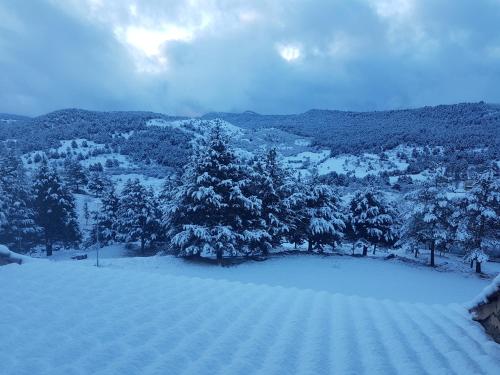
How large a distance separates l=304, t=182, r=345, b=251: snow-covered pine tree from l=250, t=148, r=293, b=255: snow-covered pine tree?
5.68ft

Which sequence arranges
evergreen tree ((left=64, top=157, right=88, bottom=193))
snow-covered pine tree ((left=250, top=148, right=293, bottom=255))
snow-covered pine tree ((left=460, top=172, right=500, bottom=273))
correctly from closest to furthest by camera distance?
snow-covered pine tree ((left=460, top=172, right=500, bottom=273)), snow-covered pine tree ((left=250, top=148, right=293, bottom=255)), evergreen tree ((left=64, top=157, right=88, bottom=193))

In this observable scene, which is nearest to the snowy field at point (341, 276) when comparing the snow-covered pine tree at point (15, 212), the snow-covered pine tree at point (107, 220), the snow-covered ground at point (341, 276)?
the snow-covered ground at point (341, 276)

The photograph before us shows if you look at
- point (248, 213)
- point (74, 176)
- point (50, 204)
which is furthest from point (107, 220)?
point (74, 176)

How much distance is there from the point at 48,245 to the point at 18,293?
3035cm

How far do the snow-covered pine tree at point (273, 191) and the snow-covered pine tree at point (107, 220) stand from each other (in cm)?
1923

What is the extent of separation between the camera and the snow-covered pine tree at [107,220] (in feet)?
122

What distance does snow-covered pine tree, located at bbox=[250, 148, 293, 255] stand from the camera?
926 inches

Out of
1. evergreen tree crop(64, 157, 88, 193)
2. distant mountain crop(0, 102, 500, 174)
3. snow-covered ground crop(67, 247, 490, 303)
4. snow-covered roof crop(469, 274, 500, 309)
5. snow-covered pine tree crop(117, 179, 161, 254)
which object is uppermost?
distant mountain crop(0, 102, 500, 174)

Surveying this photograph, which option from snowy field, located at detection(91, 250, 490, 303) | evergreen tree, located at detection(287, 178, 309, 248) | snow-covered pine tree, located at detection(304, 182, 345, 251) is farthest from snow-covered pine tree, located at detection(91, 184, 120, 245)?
snow-covered pine tree, located at detection(304, 182, 345, 251)

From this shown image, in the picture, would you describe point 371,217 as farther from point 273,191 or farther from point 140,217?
point 140,217

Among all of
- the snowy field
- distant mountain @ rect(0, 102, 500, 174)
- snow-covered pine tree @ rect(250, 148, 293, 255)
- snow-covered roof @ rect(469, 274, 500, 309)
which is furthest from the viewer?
distant mountain @ rect(0, 102, 500, 174)

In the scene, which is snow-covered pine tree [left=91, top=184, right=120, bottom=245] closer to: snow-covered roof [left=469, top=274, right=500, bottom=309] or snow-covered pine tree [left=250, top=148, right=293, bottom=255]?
snow-covered pine tree [left=250, top=148, right=293, bottom=255]

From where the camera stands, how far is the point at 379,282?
18484mm

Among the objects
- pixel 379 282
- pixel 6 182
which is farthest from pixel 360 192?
pixel 6 182
